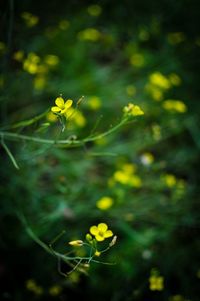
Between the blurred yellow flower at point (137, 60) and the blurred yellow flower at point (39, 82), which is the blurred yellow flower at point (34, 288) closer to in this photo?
the blurred yellow flower at point (39, 82)

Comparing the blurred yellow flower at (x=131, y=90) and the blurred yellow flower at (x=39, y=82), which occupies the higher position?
the blurred yellow flower at (x=39, y=82)

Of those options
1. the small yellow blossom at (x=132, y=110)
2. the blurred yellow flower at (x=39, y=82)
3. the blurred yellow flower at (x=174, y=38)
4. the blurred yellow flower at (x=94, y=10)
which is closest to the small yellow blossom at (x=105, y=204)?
the small yellow blossom at (x=132, y=110)

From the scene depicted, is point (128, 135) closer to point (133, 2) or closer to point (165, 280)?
point (165, 280)

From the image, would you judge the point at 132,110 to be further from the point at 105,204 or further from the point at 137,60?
the point at 137,60

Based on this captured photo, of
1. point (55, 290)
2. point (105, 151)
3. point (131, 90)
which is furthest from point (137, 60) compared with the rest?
point (55, 290)

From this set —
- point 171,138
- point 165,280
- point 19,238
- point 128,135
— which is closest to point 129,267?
point 165,280

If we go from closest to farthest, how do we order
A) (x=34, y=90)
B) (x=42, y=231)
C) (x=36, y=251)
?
(x=42, y=231) → (x=36, y=251) → (x=34, y=90)

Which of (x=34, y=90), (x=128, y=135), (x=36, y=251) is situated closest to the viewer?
(x=36, y=251)
